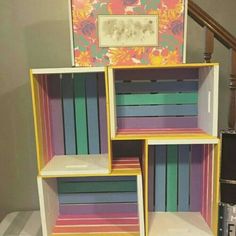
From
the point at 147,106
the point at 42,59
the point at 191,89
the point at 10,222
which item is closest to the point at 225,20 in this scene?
the point at 191,89

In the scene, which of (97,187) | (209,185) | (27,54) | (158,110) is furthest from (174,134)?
(27,54)

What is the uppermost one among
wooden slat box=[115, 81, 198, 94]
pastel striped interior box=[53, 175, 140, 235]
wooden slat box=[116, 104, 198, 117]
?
wooden slat box=[115, 81, 198, 94]

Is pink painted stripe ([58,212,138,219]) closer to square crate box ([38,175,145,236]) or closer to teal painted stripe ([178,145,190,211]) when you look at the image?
square crate box ([38,175,145,236])

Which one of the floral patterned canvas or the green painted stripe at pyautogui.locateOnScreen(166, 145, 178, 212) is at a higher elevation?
the floral patterned canvas

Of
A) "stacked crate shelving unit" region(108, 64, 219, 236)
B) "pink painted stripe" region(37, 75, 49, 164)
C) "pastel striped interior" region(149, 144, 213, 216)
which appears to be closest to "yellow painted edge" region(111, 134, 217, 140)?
"stacked crate shelving unit" region(108, 64, 219, 236)

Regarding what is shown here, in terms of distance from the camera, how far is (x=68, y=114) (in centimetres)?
141

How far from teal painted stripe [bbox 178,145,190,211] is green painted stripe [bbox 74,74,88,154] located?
1.52 feet

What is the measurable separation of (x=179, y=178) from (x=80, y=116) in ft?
1.86

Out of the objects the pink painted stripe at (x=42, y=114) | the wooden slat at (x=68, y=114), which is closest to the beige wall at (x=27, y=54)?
the wooden slat at (x=68, y=114)

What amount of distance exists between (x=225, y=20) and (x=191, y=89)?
1.37ft

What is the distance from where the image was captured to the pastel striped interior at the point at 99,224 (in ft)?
4.23

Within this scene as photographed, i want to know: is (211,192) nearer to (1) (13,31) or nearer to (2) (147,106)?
(2) (147,106)

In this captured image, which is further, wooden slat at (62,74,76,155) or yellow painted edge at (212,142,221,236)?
wooden slat at (62,74,76,155)

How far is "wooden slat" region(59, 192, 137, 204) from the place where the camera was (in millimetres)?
1473
